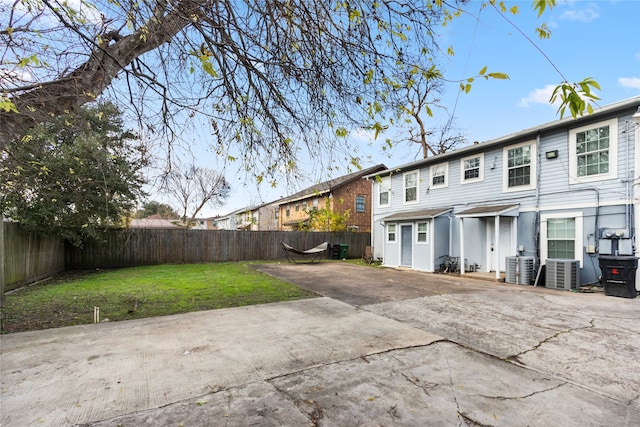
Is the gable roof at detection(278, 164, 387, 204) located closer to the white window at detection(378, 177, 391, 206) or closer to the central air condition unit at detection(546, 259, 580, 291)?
the white window at detection(378, 177, 391, 206)

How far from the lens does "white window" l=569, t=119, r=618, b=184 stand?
7793 millimetres

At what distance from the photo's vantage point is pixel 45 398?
8.52ft

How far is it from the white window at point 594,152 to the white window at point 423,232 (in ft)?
15.3

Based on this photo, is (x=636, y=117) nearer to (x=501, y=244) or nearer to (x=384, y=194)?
(x=501, y=244)

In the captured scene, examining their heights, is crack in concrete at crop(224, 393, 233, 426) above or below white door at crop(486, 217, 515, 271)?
below

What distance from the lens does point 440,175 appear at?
12711 millimetres

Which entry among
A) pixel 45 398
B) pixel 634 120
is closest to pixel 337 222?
pixel 634 120

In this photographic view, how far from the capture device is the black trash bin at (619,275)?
6879 mm

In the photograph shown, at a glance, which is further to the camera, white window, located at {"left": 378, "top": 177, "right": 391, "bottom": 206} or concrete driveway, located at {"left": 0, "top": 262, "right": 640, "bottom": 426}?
white window, located at {"left": 378, "top": 177, "right": 391, "bottom": 206}

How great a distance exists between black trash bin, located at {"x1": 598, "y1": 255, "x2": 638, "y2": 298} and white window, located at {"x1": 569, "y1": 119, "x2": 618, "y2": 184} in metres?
2.14

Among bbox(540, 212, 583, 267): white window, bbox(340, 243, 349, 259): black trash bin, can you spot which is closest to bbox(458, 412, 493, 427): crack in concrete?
bbox(540, 212, 583, 267): white window

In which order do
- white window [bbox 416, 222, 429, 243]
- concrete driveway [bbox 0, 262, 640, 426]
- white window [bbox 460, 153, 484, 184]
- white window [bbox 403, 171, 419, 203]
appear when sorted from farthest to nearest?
white window [bbox 403, 171, 419, 203] < white window [bbox 416, 222, 429, 243] < white window [bbox 460, 153, 484, 184] < concrete driveway [bbox 0, 262, 640, 426]

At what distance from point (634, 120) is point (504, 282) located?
5.02m

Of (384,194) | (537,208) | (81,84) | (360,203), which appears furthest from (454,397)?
(360,203)
